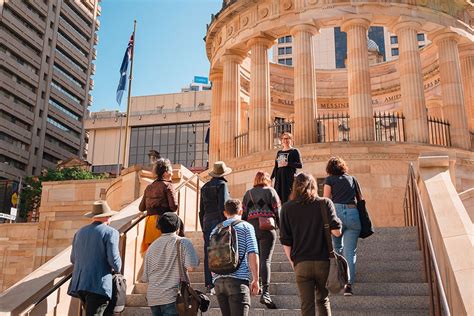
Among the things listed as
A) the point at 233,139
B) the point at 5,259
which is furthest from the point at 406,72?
the point at 5,259

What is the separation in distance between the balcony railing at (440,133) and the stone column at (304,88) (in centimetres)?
452

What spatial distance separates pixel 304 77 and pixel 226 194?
1217 centimetres

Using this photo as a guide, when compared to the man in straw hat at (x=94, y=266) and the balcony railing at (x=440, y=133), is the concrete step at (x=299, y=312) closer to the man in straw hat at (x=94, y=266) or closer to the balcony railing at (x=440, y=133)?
the man in straw hat at (x=94, y=266)

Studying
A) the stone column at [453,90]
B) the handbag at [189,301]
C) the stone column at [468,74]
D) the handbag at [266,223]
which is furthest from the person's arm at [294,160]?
the stone column at [468,74]

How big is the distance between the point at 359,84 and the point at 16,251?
925 inches

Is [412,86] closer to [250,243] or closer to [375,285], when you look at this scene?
[375,285]

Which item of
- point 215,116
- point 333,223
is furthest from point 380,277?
point 215,116

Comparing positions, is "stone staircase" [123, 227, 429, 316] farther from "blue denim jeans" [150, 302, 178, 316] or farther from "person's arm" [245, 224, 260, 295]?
"blue denim jeans" [150, 302, 178, 316]

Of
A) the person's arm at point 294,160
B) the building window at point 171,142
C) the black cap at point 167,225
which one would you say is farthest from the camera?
the building window at point 171,142

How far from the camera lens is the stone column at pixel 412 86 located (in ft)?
62.5

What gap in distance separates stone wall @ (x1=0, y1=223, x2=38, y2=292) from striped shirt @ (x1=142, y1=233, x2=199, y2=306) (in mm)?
27326

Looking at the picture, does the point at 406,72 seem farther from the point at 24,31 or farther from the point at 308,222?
the point at 24,31

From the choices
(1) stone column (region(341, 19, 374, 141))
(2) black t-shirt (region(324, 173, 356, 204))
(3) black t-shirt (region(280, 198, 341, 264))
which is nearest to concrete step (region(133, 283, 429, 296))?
(2) black t-shirt (region(324, 173, 356, 204))

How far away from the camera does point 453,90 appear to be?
65.6 ft
